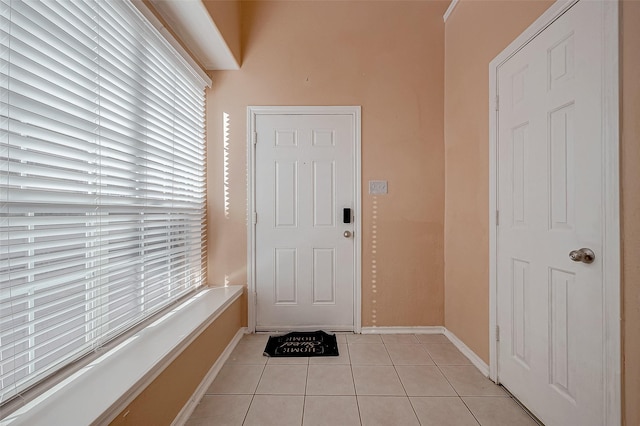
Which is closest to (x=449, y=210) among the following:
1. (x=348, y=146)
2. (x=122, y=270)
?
(x=348, y=146)

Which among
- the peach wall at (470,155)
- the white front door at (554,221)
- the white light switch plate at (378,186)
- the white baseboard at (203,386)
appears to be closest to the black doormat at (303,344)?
the white baseboard at (203,386)

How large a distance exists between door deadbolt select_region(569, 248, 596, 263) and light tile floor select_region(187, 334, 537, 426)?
3.24 ft

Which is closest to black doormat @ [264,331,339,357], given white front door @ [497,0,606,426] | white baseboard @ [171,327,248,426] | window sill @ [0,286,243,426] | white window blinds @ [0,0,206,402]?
white baseboard @ [171,327,248,426]

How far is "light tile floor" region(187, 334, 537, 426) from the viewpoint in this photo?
5.29 ft

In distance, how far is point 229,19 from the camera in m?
2.36

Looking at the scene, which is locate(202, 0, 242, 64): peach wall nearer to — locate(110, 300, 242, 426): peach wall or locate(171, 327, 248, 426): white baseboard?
locate(110, 300, 242, 426): peach wall

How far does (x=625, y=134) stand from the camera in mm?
1110

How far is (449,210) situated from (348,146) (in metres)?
1.09

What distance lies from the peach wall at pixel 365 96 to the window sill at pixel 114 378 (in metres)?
1.03

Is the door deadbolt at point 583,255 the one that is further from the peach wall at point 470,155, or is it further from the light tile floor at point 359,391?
the light tile floor at point 359,391

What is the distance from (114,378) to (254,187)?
5.87ft

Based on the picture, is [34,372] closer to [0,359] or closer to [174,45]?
[0,359]

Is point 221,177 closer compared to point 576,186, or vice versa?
point 576,186

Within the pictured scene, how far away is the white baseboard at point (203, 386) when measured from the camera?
1.56 meters
